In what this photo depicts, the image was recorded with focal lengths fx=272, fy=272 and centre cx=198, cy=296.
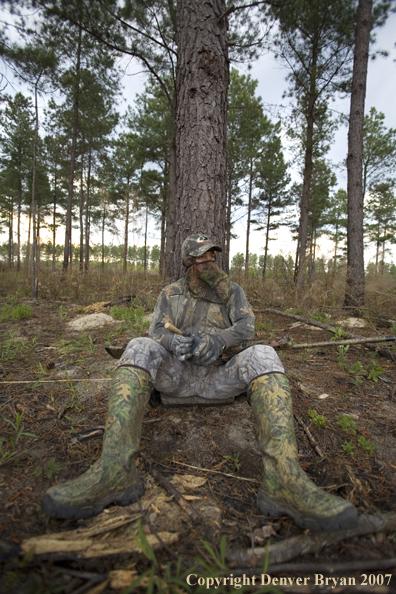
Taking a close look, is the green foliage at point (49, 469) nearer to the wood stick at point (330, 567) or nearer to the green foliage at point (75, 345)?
the wood stick at point (330, 567)

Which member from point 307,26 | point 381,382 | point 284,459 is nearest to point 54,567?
point 284,459

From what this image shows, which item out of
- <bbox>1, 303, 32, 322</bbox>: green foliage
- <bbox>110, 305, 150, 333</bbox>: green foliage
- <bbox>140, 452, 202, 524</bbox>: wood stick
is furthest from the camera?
<bbox>1, 303, 32, 322</bbox>: green foliage

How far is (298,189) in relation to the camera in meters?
20.6

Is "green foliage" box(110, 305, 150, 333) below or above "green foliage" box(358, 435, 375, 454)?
above

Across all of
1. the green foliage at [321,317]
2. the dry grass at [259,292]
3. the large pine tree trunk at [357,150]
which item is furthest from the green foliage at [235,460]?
the large pine tree trunk at [357,150]

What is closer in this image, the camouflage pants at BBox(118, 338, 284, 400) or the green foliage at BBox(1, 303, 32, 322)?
the camouflage pants at BBox(118, 338, 284, 400)

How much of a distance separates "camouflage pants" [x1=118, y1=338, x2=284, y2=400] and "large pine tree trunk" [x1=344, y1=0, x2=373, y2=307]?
207 inches

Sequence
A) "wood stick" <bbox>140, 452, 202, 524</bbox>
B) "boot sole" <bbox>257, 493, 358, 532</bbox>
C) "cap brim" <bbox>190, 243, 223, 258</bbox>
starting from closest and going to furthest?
"boot sole" <bbox>257, 493, 358, 532</bbox> → "wood stick" <bbox>140, 452, 202, 524</bbox> → "cap brim" <bbox>190, 243, 223, 258</bbox>

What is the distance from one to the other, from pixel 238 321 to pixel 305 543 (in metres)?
1.25

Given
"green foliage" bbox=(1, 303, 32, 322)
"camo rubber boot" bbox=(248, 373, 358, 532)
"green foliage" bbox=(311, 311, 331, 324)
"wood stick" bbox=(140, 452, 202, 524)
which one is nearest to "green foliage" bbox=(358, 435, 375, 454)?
"camo rubber boot" bbox=(248, 373, 358, 532)

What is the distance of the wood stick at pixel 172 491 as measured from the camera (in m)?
1.26

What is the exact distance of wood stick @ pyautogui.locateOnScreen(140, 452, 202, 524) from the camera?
1.26 metres

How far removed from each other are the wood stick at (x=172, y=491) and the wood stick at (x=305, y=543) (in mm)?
229

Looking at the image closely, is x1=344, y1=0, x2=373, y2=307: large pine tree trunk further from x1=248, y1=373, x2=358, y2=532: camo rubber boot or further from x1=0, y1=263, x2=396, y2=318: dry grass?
x1=248, y1=373, x2=358, y2=532: camo rubber boot
